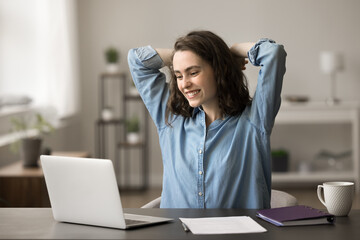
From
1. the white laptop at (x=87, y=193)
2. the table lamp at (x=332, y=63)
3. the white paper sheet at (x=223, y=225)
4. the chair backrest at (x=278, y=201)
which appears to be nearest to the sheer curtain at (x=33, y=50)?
the table lamp at (x=332, y=63)

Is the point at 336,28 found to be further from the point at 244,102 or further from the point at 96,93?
the point at 244,102

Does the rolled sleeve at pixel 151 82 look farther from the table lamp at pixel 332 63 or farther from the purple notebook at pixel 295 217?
the table lamp at pixel 332 63

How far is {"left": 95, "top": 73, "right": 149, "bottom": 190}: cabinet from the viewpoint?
6.25 m

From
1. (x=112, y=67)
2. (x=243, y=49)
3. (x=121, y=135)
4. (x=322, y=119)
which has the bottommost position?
(x=121, y=135)

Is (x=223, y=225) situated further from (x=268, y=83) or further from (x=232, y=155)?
(x=268, y=83)

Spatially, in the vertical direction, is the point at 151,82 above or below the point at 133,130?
above

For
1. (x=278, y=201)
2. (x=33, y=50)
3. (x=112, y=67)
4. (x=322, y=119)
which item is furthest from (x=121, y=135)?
(x=278, y=201)

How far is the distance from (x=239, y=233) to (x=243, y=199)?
555 millimetres

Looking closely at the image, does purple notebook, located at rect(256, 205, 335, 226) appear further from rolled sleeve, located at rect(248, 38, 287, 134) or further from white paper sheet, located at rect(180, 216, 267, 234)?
rolled sleeve, located at rect(248, 38, 287, 134)

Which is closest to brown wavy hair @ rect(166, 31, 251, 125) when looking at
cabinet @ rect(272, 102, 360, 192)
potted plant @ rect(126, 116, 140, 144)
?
cabinet @ rect(272, 102, 360, 192)

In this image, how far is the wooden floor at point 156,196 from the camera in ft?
17.2

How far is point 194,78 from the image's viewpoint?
208 centimetres

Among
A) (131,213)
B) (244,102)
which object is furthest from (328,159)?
(131,213)

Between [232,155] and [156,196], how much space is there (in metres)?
3.72
